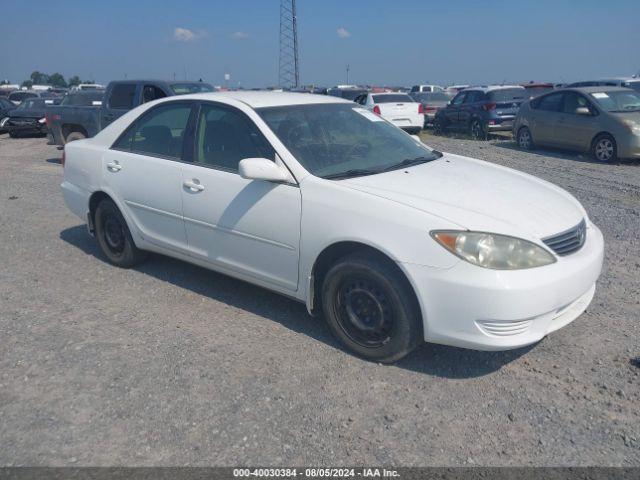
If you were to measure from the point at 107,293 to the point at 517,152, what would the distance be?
10.9m

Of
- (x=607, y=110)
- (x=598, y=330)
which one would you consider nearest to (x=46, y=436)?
(x=598, y=330)

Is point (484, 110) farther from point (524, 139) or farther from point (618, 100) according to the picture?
point (618, 100)

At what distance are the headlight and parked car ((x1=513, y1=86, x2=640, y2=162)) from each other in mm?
9395

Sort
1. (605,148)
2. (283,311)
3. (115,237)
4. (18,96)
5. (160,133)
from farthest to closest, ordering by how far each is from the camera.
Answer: (18,96)
(605,148)
(115,237)
(160,133)
(283,311)

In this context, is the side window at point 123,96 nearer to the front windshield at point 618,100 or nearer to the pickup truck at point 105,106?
the pickup truck at point 105,106

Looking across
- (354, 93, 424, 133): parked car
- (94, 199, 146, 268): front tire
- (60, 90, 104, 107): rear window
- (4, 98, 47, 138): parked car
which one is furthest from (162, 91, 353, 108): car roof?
(4, 98, 47, 138): parked car

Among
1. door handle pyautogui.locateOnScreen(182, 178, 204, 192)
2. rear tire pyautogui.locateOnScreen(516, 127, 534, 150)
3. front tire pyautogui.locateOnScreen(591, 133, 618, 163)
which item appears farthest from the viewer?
rear tire pyautogui.locateOnScreen(516, 127, 534, 150)

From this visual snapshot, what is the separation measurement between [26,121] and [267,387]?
20595mm

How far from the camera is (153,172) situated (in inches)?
192

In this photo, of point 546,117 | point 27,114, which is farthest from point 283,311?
point 27,114

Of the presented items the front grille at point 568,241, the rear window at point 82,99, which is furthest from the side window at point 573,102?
the rear window at point 82,99

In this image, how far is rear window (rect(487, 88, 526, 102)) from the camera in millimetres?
17203

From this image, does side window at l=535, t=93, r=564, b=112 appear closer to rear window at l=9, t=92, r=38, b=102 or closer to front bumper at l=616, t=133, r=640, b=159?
front bumper at l=616, t=133, r=640, b=159

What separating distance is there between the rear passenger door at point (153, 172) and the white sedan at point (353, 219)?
0.01 meters
